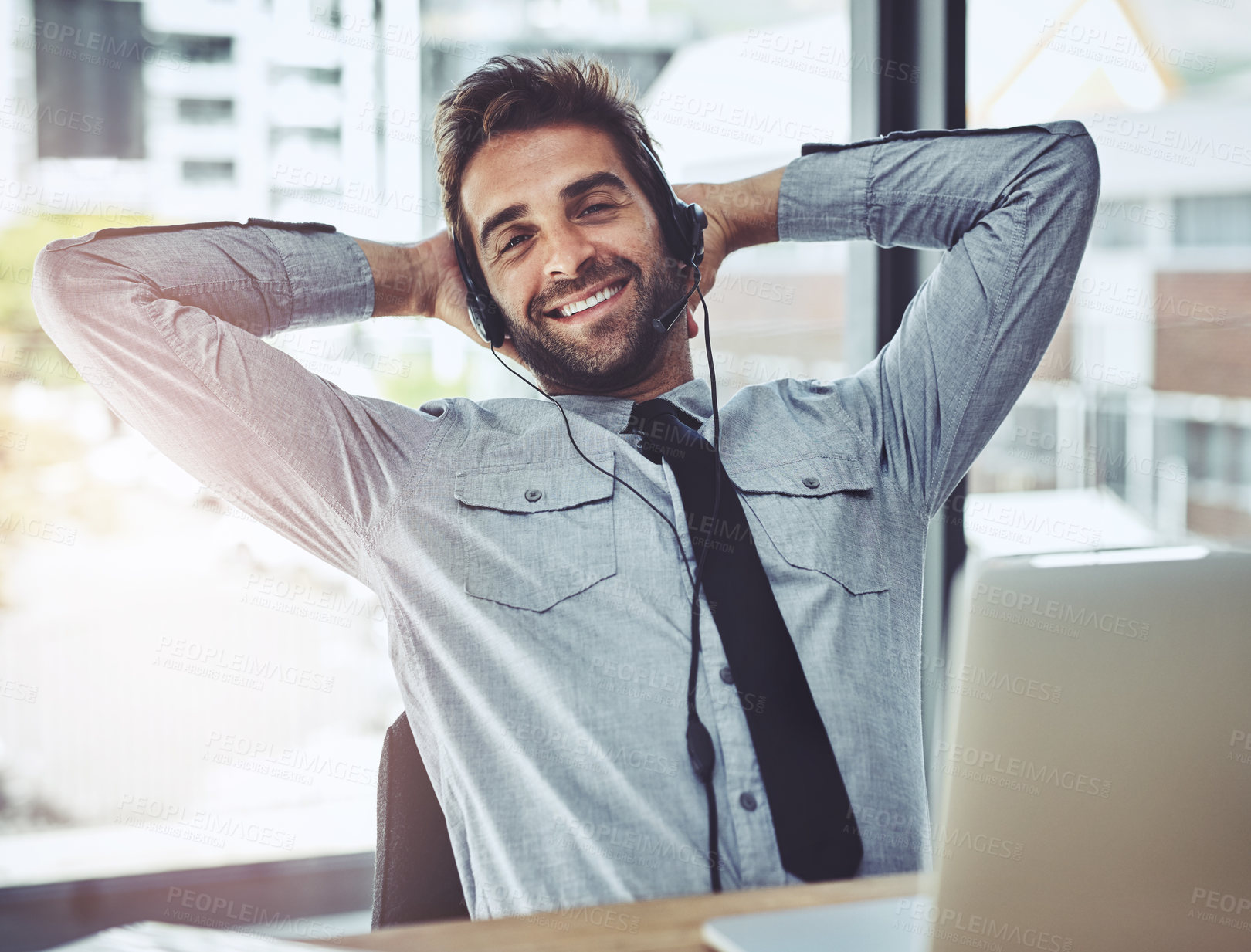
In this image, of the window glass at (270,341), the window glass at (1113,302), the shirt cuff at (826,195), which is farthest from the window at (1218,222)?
the shirt cuff at (826,195)

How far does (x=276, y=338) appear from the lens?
169 cm

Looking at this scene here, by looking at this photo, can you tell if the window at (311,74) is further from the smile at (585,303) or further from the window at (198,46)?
the smile at (585,303)

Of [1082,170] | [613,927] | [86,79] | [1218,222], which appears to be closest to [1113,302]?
[1082,170]

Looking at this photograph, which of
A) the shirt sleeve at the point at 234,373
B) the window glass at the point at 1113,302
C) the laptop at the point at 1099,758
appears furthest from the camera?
the window glass at the point at 1113,302

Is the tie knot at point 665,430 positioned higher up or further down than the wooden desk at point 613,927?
higher up

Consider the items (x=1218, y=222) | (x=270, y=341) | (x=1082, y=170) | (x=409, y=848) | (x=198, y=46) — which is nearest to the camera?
(x=409, y=848)

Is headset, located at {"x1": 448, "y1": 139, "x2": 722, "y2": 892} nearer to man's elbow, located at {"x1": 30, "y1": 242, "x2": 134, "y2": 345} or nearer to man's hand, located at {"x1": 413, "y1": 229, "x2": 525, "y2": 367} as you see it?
man's hand, located at {"x1": 413, "y1": 229, "x2": 525, "y2": 367}

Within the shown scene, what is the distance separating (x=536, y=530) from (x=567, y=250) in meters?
0.44

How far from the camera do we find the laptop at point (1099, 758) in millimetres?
502

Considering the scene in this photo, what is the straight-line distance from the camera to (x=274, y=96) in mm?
1768

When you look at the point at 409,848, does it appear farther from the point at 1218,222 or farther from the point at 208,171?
the point at 1218,222

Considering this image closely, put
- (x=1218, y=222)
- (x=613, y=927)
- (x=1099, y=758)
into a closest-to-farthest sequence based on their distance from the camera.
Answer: (x=1099, y=758), (x=613, y=927), (x=1218, y=222)

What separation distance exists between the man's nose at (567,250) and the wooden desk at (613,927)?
0.95 metres

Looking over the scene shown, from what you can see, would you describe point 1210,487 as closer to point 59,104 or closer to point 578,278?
point 578,278
